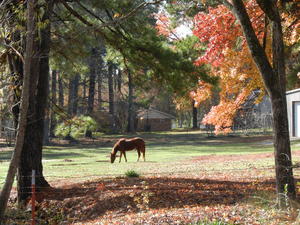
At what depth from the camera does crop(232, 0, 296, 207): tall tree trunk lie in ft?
22.7

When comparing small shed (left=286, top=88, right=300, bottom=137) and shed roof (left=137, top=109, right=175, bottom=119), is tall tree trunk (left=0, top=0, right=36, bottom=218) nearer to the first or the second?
small shed (left=286, top=88, right=300, bottom=137)

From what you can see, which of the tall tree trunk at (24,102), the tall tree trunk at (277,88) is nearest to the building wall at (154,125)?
the tall tree trunk at (24,102)

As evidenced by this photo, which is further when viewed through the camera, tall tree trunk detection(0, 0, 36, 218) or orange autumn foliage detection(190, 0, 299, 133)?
orange autumn foliage detection(190, 0, 299, 133)

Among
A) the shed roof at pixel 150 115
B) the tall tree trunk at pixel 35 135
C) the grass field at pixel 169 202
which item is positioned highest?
the shed roof at pixel 150 115

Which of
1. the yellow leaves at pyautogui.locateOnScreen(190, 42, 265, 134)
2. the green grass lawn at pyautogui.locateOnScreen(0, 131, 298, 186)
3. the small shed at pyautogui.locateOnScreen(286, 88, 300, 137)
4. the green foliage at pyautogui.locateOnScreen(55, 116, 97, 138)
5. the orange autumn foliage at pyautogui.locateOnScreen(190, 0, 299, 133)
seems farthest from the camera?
the small shed at pyautogui.locateOnScreen(286, 88, 300, 137)

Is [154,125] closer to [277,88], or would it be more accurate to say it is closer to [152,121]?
[152,121]

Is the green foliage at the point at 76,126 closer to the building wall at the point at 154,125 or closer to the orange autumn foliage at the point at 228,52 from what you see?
the orange autumn foliage at the point at 228,52

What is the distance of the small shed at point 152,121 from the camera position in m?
62.9

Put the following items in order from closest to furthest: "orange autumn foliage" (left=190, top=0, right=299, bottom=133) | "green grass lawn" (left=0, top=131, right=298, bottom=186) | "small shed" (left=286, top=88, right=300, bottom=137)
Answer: "orange autumn foliage" (left=190, top=0, right=299, bottom=133) → "green grass lawn" (left=0, top=131, right=298, bottom=186) → "small shed" (left=286, top=88, right=300, bottom=137)

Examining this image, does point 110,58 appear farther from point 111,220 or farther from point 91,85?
point 91,85

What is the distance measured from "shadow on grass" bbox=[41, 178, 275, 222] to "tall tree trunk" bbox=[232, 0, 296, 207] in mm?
1493

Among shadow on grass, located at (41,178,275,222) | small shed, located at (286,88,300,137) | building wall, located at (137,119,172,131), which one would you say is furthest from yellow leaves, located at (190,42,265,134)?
building wall, located at (137,119,172,131)

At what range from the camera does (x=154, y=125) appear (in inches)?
2516

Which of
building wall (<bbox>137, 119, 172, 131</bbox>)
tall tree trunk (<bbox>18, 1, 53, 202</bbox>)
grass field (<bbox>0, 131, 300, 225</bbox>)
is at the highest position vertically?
building wall (<bbox>137, 119, 172, 131</bbox>)
